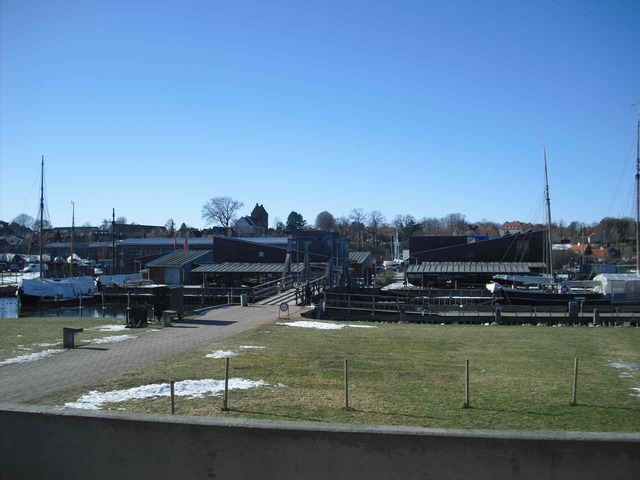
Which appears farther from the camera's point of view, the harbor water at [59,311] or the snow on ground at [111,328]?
the harbor water at [59,311]

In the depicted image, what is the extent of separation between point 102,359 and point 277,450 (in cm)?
1294

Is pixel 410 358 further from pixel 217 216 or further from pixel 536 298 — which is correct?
pixel 217 216

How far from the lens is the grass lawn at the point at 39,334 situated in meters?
18.6

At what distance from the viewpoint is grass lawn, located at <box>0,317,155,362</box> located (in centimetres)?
1862

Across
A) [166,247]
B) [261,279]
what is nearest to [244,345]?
[261,279]

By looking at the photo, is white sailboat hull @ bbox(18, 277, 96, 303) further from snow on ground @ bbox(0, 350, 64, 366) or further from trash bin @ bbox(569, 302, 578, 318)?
trash bin @ bbox(569, 302, 578, 318)

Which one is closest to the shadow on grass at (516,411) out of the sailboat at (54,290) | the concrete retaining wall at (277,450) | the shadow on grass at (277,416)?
the shadow on grass at (277,416)

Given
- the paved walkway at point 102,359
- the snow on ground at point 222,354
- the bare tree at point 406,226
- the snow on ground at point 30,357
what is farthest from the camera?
the bare tree at point 406,226

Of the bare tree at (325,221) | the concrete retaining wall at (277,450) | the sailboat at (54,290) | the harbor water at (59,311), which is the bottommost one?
the harbor water at (59,311)

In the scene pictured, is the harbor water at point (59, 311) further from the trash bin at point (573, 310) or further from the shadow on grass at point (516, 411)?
the shadow on grass at point (516, 411)

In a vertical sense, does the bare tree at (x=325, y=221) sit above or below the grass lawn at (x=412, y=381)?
above

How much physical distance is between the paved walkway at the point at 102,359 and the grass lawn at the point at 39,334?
129 cm

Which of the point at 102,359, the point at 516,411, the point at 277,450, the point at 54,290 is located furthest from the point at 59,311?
the point at 277,450

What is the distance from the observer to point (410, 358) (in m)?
17.2
